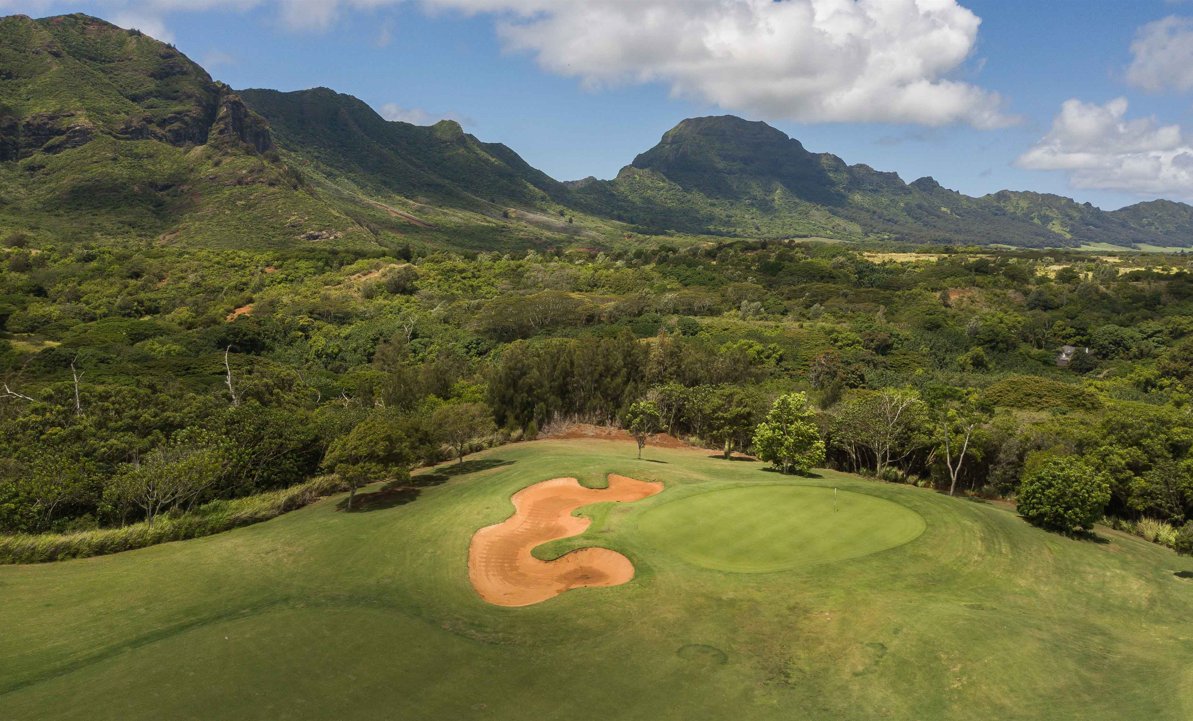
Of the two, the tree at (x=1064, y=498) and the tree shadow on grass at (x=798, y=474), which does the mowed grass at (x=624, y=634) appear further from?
the tree shadow on grass at (x=798, y=474)

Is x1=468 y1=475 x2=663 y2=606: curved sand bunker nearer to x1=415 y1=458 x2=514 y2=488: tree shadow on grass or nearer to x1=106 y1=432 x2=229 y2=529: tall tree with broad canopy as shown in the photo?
x1=415 y1=458 x2=514 y2=488: tree shadow on grass

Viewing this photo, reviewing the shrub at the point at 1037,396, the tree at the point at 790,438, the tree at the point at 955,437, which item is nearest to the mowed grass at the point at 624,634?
→ the tree at the point at 790,438

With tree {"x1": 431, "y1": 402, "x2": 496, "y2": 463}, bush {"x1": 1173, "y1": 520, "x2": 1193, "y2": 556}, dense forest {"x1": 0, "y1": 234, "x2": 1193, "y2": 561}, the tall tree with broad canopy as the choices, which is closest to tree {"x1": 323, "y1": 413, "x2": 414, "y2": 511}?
dense forest {"x1": 0, "y1": 234, "x2": 1193, "y2": 561}

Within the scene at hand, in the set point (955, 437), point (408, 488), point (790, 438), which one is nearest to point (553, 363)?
point (408, 488)

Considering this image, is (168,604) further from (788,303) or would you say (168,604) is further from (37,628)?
(788,303)

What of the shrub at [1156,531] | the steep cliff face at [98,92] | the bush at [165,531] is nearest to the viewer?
the bush at [165,531]

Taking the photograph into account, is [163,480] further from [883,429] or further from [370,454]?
[883,429]

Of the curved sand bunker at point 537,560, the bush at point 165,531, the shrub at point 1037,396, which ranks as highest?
the shrub at point 1037,396
